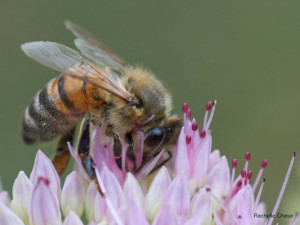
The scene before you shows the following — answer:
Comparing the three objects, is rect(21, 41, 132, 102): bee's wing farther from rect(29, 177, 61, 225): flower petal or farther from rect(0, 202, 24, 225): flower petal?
rect(0, 202, 24, 225): flower petal

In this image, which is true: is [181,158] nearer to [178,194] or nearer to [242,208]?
[178,194]

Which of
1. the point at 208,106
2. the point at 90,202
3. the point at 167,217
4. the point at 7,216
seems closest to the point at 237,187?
the point at 208,106

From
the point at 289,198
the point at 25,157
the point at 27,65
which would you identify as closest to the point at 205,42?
the point at 27,65

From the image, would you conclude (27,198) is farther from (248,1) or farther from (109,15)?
(248,1)

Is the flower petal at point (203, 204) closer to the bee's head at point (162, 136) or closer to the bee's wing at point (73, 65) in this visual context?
the bee's head at point (162, 136)

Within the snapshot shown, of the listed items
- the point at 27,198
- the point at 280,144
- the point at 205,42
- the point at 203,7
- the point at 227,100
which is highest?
the point at 203,7

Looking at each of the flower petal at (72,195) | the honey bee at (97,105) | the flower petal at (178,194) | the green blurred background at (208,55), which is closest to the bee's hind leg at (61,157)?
the honey bee at (97,105)

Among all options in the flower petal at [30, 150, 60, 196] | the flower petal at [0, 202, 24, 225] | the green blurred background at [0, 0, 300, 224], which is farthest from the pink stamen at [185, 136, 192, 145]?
the green blurred background at [0, 0, 300, 224]
